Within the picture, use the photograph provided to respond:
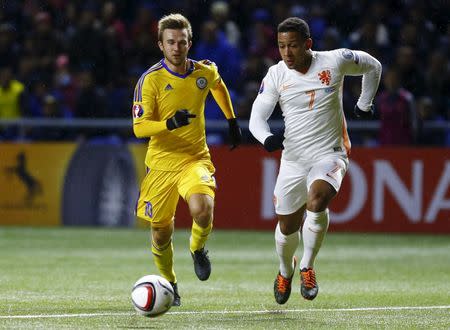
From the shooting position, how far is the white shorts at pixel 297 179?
30.5 feet

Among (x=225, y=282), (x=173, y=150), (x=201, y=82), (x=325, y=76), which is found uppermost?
(x=325, y=76)

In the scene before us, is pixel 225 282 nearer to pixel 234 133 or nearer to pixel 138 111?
pixel 234 133

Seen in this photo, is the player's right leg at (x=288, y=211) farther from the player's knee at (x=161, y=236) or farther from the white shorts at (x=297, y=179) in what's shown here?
the player's knee at (x=161, y=236)

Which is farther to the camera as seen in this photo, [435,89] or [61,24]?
[61,24]

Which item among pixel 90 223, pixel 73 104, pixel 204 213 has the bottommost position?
pixel 90 223

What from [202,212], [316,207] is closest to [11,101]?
[202,212]

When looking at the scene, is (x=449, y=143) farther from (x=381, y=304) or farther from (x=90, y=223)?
(x=381, y=304)

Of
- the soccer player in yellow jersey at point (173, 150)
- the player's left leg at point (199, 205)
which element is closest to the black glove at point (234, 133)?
the soccer player in yellow jersey at point (173, 150)

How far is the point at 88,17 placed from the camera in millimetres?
19844

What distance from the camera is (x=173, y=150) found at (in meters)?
9.50

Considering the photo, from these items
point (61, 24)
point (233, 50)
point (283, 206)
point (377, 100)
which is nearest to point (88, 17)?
point (61, 24)

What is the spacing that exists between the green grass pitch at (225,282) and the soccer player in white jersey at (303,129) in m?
0.55

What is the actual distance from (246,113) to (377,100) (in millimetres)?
1947

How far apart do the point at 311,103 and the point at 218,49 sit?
29.6 ft
